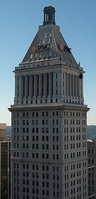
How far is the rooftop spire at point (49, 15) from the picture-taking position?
139 meters

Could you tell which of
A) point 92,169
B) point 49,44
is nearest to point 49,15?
point 49,44

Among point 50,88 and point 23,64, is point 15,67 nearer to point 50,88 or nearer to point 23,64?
point 23,64

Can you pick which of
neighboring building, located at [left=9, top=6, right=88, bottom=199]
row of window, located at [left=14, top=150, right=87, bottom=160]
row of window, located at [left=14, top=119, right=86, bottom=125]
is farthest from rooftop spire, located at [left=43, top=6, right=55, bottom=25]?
row of window, located at [left=14, top=150, right=87, bottom=160]

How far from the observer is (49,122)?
412ft

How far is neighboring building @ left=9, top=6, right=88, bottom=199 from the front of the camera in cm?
12400

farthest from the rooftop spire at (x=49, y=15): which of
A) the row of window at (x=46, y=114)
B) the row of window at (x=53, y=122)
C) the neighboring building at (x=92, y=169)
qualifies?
the neighboring building at (x=92, y=169)

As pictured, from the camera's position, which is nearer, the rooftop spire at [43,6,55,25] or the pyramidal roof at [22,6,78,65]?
the pyramidal roof at [22,6,78,65]

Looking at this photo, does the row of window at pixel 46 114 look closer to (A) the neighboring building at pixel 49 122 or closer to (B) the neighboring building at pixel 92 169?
(A) the neighboring building at pixel 49 122

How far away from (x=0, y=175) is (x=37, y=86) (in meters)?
82.1

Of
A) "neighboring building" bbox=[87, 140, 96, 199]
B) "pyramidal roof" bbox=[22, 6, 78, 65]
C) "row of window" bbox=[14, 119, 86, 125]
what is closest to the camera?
"row of window" bbox=[14, 119, 86, 125]

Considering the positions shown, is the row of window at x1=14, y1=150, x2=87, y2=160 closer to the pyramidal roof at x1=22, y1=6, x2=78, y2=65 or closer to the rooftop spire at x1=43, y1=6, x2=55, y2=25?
the pyramidal roof at x1=22, y1=6, x2=78, y2=65

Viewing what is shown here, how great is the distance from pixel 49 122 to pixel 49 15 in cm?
4379

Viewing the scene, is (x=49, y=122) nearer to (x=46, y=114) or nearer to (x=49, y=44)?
(x=46, y=114)

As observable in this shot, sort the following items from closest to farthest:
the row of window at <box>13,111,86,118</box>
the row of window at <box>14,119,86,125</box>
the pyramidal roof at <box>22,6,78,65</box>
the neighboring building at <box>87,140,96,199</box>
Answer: the row of window at <box>14,119,86,125</box>
the row of window at <box>13,111,86,118</box>
the pyramidal roof at <box>22,6,78,65</box>
the neighboring building at <box>87,140,96,199</box>
